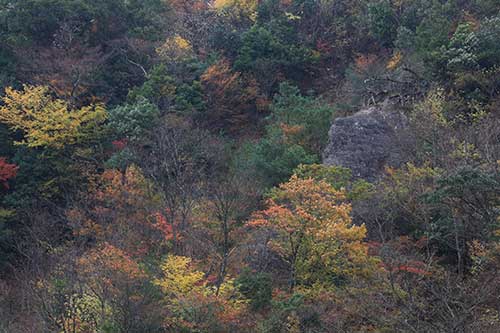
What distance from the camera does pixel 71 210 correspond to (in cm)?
2334

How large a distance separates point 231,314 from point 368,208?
6.30 m

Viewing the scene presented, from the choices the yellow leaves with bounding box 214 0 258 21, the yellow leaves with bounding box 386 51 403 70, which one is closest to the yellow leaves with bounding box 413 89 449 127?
the yellow leaves with bounding box 386 51 403 70

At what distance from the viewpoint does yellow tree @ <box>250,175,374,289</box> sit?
54.2 ft

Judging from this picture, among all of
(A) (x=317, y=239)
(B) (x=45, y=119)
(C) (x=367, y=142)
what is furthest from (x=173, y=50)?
(A) (x=317, y=239)

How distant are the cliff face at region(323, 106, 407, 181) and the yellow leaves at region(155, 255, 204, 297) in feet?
32.9

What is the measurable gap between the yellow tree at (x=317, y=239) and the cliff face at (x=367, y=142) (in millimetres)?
7120

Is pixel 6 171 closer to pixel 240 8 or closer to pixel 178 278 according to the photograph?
pixel 178 278

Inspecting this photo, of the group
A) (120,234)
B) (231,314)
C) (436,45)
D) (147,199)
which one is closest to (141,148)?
(147,199)

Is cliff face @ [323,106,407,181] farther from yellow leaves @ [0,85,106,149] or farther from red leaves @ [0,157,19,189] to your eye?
red leaves @ [0,157,19,189]

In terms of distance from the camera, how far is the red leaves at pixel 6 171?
2486 centimetres

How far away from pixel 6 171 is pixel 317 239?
1473 centimetres

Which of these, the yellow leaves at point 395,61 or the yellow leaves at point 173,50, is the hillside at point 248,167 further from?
the yellow leaves at point 173,50

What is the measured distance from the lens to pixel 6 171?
24.9 m

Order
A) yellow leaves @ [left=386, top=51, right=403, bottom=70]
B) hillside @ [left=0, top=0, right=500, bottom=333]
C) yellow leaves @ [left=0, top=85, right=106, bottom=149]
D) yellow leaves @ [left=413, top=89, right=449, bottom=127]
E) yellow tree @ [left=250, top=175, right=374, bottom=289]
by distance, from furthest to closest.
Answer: yellow leaves @ [left=386, top=51, right=403, bottom=70]
yellow leaves @ [left=0, top=85, right=106, bottom=149]
yellow leaves @ [left=413, top=89, right=449, bottom=127]
yellow tree @ [left=250, top=175, right=374, bottom=289]
hillside @ [left=0, top=0, right=500, bottom=333]
